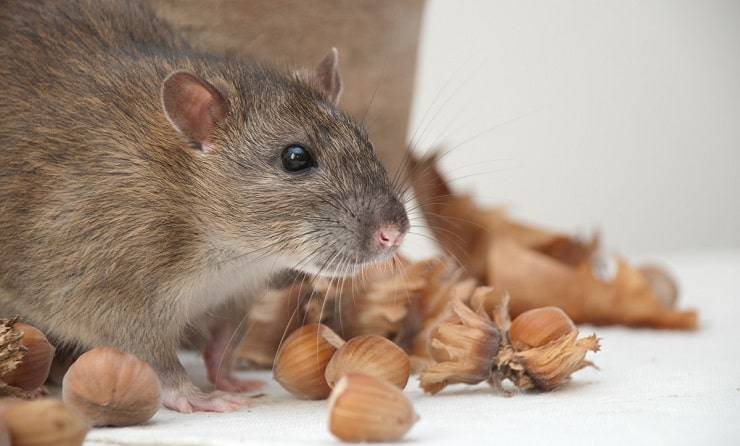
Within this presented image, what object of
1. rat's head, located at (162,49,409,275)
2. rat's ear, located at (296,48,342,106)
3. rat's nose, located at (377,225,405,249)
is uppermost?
rat's ear, located at (296,48,342,106)

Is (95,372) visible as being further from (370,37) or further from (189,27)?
(370,37)

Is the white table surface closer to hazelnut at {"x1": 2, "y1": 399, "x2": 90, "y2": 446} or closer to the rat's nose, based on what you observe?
hazelnut at {"x1": 2, "y1": 399, "x2": 90, "y2": 446}

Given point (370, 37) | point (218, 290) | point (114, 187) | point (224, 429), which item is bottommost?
point (224, 429)

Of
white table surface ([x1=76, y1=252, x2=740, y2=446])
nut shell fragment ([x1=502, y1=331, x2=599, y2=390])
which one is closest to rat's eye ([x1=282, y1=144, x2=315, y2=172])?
white table surface ([x1=76, y1=252, x2=740, y2=446])

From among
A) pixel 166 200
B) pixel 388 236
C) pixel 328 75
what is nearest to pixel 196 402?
pixel 166 200

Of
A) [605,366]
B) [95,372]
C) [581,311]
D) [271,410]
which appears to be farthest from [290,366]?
[581,311]

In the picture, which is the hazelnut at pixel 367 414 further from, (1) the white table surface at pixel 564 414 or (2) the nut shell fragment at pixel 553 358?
(2) the nut shell fragment at pixel 553 358
